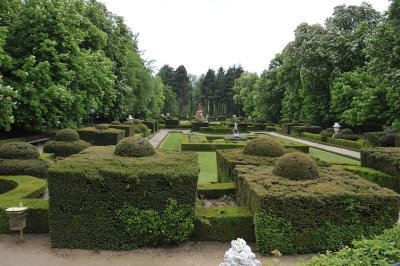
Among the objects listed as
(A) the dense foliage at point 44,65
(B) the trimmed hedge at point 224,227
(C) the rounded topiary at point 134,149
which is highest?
(A) the dense foliage at point 44,65

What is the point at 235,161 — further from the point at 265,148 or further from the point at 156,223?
the point at 156,223

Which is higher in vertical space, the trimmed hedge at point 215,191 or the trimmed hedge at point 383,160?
the trimmed hedge at point 383,160

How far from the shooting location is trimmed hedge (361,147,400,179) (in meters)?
9.80

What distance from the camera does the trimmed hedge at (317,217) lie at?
5.63 m

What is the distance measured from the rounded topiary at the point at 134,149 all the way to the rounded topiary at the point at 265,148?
4.48m

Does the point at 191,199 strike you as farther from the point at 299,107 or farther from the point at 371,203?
the point at 299,107

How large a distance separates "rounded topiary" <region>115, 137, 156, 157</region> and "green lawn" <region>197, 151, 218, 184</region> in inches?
161

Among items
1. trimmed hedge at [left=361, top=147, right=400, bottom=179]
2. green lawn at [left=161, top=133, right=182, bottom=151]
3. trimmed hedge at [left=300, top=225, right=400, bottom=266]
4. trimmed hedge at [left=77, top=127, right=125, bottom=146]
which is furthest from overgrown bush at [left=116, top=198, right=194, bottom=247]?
trimmed hedge at [left=77, top=127, right=125, bottom=146]

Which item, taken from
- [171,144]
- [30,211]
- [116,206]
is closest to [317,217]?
[116,206]

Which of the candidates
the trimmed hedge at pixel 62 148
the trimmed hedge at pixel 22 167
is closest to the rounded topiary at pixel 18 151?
the trimmed hedge at pixel 22 167

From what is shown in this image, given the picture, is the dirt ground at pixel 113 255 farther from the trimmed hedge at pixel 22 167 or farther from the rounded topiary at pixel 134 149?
the trimmed hedge at pixel 22 167

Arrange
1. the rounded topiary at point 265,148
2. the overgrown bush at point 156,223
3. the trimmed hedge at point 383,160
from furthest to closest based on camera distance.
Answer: the rounded topiary at point 265,148 < the trimmed hedge at point 383,160 < the overgrown bush at point 156,223

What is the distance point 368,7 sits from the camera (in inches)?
1172

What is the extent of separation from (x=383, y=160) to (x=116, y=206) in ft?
34.1
